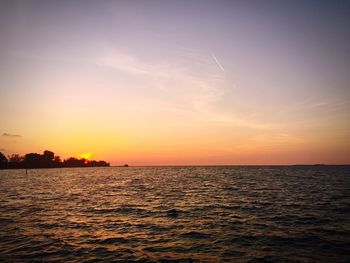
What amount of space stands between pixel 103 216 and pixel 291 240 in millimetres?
19375

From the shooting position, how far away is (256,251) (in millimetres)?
18016

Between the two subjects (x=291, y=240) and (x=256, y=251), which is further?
(x=291, y=240)

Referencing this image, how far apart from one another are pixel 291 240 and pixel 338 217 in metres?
12.3

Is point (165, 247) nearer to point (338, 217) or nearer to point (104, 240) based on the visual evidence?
point (104, 240)

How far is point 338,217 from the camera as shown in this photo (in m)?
29.1

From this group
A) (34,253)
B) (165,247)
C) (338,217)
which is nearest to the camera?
(34,253)

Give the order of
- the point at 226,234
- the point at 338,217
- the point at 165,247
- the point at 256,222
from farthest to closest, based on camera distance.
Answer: the point at 338,217, the point at 256,222, the point at 226,234, the point at 165,247

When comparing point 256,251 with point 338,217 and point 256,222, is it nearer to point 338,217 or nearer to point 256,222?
point 256,222

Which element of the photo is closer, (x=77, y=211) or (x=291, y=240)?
(x=291, y=240)

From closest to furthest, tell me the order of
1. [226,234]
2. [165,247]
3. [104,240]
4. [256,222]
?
1. [165,247]
2. [104,240]
3. [226,234]
4. [256,222]

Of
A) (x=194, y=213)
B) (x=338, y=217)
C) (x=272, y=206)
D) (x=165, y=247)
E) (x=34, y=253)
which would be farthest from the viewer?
(x=272, y=206)

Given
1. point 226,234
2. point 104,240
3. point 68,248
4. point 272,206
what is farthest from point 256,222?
point 68,248

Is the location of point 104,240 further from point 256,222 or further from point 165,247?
point 256,222

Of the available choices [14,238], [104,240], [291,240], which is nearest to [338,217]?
[291,240]
